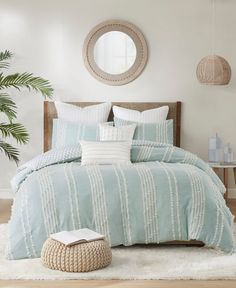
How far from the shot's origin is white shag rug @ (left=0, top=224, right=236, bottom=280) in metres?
3.86

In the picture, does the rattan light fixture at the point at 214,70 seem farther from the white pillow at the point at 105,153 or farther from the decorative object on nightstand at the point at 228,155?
the white pillow at the point at 105,153

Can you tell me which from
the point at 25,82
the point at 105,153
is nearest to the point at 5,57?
the point at 25,82

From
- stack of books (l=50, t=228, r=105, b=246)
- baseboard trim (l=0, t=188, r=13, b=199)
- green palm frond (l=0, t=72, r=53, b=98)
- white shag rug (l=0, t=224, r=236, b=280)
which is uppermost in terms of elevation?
green palm frond (l=0, t=72, r=53, b=98)

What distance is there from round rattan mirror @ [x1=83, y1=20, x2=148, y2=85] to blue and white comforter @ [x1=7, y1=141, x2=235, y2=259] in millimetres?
2149

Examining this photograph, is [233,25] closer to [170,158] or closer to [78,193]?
[170,158]

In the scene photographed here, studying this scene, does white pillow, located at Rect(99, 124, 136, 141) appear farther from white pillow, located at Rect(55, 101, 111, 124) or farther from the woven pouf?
the woven pouf

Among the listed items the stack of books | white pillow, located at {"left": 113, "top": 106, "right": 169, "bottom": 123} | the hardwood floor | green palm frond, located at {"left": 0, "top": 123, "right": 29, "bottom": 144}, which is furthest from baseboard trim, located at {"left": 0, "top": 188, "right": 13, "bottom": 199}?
the hardwood floor

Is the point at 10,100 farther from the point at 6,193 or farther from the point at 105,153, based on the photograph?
the point at 105,153

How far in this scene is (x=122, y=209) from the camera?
175 inches

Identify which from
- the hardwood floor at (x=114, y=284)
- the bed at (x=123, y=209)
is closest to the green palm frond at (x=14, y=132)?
the bed at (x=123, y=209)

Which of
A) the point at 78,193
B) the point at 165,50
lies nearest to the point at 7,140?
the point at 165,50

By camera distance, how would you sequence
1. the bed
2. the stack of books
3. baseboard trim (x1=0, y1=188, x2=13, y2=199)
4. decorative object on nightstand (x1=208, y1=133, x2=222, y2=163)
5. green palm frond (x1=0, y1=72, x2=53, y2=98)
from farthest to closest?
baseboard trim (x1=0, y1=188, x2=13, y2=199), decorative object on nightstand (x1=208, y1=133, x2=222, y2=163), green palm frond (x1=0, y1=72, x2=53, y2=98), the bed, the stack of books

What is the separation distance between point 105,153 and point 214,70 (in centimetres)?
170

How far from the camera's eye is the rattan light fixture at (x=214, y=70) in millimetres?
6230
